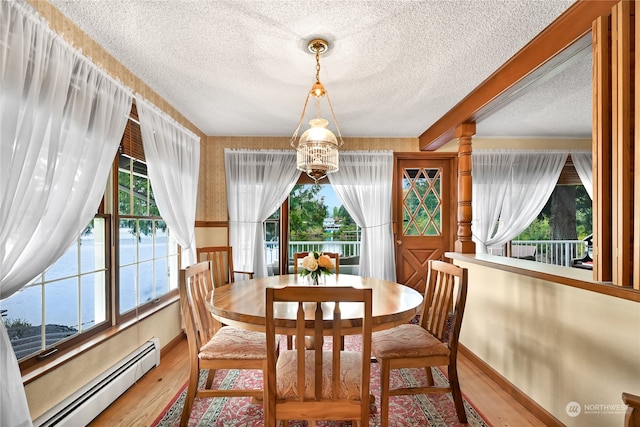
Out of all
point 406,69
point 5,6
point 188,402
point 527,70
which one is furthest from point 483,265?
point 5,6

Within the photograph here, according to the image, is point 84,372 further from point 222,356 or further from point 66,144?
point 66,144

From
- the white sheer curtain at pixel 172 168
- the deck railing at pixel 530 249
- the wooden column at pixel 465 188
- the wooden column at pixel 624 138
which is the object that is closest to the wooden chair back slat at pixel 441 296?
the wooden column at pixel 624 138

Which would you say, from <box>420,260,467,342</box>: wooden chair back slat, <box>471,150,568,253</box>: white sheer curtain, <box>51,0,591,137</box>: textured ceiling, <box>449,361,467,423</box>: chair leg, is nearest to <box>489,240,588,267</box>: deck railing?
<box>471,150,568,253</box>: white sheer curtain

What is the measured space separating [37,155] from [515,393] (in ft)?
10.7

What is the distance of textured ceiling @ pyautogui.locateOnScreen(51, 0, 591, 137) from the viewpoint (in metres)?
1.73

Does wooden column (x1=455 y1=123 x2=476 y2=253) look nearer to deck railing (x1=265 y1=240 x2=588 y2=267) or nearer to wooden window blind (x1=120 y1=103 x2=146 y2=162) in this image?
deck railing (x1=265 y1=240 x2=588 y2=267)

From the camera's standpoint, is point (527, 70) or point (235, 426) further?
point (527, 70)

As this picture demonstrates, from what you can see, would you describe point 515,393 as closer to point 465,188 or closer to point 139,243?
point 465,188

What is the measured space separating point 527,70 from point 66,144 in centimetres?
291

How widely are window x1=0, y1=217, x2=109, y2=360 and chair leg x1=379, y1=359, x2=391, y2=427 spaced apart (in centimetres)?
195

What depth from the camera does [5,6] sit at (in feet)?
4.54

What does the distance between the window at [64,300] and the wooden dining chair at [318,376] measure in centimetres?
140

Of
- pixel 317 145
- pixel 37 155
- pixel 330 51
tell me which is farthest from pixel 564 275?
pixel 37 155

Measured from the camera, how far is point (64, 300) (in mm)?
1964
